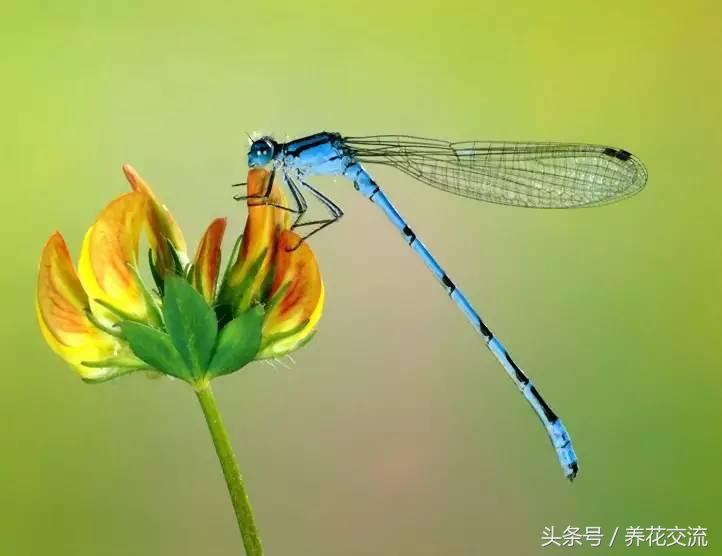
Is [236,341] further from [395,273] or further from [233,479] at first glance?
[395,273]

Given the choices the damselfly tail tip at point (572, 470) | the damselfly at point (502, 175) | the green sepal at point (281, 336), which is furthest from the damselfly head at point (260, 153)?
the damselfly tail tip at point (572, 470)

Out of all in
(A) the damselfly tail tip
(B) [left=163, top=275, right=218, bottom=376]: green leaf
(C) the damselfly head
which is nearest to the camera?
(B) [left=163, top=275, right=218, bottom=376]: green leaf

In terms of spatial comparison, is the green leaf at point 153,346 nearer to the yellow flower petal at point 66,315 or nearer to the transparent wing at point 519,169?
the yellow flower petal at point 66,315

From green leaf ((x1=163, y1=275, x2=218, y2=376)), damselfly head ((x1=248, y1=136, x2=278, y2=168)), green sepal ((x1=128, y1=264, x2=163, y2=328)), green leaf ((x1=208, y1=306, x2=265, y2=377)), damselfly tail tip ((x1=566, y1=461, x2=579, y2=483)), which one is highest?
damselfly head ((x1=248, y1=136, x2=278, y2=168))

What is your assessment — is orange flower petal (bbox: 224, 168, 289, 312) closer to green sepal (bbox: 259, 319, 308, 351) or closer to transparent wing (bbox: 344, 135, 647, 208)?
green sepal (bbox: 259, 319, 308, 351)

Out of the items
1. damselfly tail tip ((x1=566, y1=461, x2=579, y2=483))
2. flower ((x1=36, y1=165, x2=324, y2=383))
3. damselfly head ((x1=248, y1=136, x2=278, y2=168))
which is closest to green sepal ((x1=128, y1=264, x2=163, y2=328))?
flower ((x1=36, y1=165, x2=324, y2=383))

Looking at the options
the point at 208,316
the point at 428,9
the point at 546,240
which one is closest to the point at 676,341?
the point at 546,240

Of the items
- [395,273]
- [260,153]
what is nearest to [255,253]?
[260,153]
